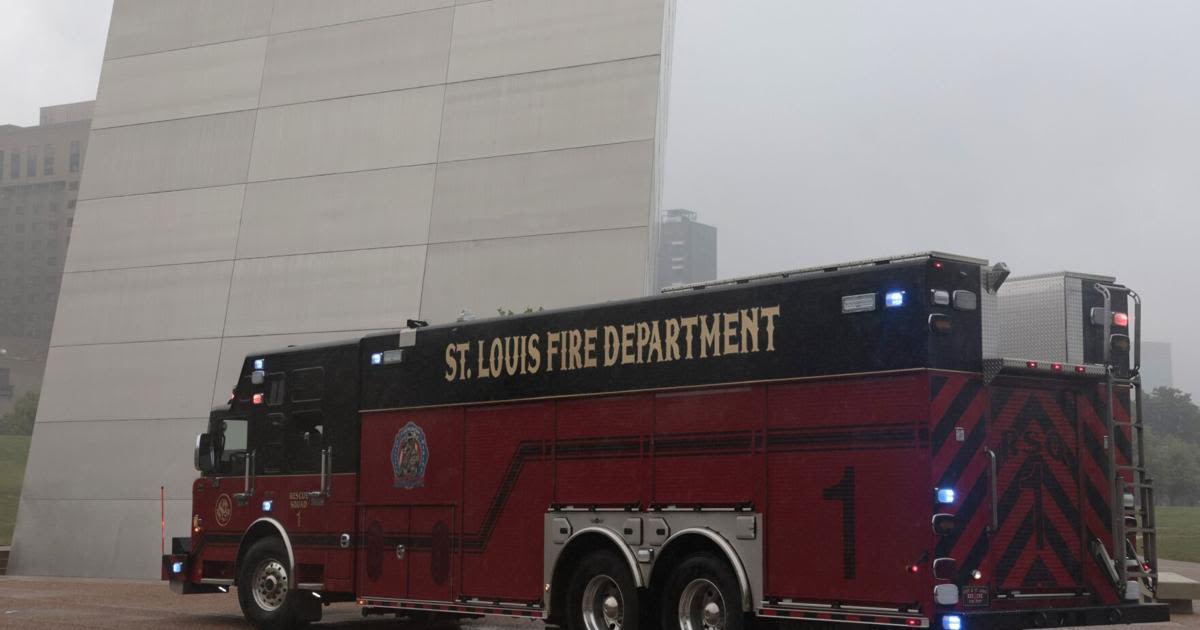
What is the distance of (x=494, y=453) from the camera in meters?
12.9

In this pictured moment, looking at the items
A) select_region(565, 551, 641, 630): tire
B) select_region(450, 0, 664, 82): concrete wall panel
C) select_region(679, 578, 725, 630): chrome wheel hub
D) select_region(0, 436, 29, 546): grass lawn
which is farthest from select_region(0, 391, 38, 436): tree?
select_region(679, 578, 725, 630): chrome wheel hub

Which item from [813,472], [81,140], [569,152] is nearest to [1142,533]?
[813,472]

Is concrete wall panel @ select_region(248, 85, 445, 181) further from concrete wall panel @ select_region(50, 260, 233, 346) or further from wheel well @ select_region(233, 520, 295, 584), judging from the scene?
wheel well @ select_region(233, 520, 295, 584)

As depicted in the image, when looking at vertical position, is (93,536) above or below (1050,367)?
below

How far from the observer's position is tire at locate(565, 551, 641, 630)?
1152cm

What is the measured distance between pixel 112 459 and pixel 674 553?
24520mm

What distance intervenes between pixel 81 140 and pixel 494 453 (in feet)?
521

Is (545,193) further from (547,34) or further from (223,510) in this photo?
(223,510)

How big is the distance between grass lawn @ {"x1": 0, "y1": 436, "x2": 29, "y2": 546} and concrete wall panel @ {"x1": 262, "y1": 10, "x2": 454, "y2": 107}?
2134cm

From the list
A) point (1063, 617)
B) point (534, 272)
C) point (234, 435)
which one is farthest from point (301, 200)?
point (1063, 617)

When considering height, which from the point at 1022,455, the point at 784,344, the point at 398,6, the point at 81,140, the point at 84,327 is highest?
the point at 81,140

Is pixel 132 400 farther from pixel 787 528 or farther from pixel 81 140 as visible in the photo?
pixel 81 140

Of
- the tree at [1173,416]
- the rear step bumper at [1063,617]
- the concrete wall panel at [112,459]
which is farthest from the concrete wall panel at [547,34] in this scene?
the tree at [1173,416]

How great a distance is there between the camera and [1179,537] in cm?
4631
